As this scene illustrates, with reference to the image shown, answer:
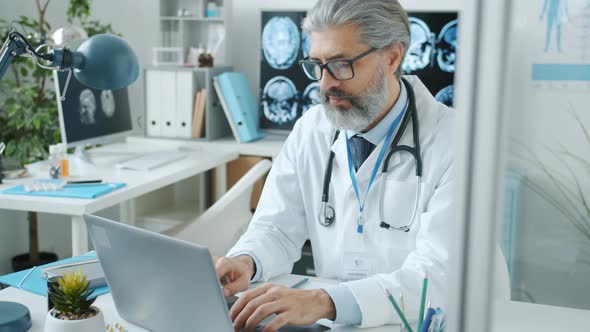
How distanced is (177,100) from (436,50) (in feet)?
4.19

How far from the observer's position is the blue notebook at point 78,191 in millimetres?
2190

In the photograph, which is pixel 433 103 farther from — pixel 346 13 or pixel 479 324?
pixel 479 324

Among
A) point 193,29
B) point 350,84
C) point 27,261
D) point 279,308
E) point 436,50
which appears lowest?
point 27,261

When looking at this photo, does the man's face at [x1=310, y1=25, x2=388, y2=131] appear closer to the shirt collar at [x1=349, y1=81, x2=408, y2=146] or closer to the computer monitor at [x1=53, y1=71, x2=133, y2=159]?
the shirt collar at [x1=349, y1=81, x2=408, y2=146]

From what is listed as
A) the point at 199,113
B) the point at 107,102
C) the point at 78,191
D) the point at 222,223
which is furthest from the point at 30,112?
the point at 222,223

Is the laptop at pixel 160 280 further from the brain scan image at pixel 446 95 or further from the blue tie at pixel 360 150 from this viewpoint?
the brain scan image at pixel 446 95

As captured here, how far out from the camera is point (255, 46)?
11.8ft

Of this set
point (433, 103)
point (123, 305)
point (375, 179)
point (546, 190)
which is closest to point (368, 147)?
point (375, 179)

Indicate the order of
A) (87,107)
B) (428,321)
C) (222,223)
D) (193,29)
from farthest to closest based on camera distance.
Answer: (193,29), (87,107), (222,223), (428,321)

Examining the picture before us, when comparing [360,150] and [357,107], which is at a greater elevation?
[357,107]

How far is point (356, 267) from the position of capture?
150cm

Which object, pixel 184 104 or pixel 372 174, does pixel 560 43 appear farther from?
pixel 184 104

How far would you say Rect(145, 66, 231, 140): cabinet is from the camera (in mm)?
3240

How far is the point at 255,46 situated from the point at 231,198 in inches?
62.3
